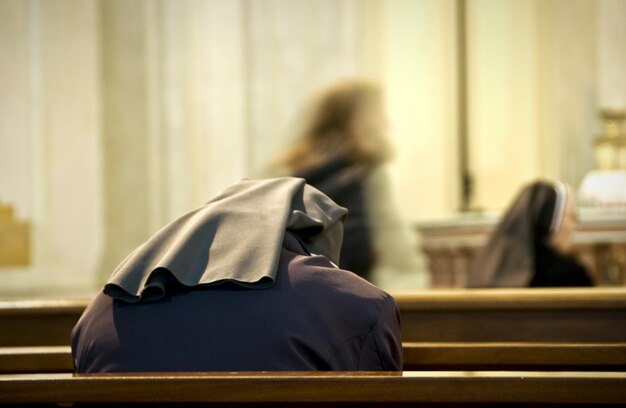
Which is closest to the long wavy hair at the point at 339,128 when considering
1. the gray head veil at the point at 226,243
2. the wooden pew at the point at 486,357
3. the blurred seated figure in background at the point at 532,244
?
the blurred seated figure in background at the point at 532,244

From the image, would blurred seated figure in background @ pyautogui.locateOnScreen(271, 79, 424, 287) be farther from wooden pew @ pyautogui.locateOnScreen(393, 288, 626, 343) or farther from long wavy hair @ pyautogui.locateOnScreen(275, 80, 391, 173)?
wooden pew @ pyautogui.locateOnScreen(393, 288, 626, 343)

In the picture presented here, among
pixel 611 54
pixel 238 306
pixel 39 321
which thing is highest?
pixel 611 54

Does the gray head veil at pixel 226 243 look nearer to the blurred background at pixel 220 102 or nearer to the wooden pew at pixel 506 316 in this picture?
the wooden pew at pixel 506 316

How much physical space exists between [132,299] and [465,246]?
14.9ft

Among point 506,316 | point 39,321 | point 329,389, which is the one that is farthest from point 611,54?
point 329,389

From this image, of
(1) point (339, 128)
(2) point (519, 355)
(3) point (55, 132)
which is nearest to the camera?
(2) point (519, 355)

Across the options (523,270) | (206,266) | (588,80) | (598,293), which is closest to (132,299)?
(206,266)

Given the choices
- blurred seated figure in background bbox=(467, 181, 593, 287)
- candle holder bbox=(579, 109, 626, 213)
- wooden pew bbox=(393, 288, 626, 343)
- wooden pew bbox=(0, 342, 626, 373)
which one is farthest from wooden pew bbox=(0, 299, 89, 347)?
candle holder bbox=(579, 109, 626, 213)

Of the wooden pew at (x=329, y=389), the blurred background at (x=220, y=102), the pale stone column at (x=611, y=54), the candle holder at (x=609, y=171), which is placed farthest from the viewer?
the blurred background at (x=220, y=102)

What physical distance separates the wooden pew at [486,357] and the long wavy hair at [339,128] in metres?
2.85

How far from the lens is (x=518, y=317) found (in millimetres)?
3057

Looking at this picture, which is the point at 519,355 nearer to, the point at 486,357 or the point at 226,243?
the point at 486,357

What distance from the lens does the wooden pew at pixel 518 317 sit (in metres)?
3.01

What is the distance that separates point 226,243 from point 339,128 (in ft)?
11.1
